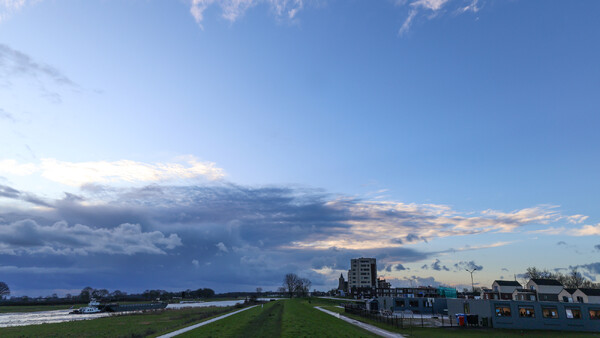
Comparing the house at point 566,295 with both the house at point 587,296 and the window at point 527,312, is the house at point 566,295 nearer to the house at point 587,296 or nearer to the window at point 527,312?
the house at point 587,296

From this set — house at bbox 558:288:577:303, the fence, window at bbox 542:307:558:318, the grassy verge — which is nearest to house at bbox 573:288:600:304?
house at bbox 558:288:577:303

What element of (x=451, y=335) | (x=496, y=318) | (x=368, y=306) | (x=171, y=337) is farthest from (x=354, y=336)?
(x=368, y=306)

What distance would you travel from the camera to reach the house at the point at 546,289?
389ft

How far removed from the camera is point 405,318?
259ft

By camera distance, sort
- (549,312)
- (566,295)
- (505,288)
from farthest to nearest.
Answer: (505,288), (566,295), (549,312)

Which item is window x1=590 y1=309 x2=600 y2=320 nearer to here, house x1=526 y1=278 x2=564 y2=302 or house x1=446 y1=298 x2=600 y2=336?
house x1=446 y1=298 x2=600 y2=336

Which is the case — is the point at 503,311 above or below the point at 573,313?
below

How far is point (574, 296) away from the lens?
109375 millimetres

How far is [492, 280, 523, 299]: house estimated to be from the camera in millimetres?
127125

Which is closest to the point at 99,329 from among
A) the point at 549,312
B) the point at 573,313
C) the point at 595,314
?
the point at 549,312

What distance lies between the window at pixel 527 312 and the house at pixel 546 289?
72592mm

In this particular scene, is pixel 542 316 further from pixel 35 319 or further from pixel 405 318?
pixel 35 319

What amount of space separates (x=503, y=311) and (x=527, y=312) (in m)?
3.44

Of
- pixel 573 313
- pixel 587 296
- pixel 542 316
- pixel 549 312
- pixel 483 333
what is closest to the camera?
pixel 483 333
